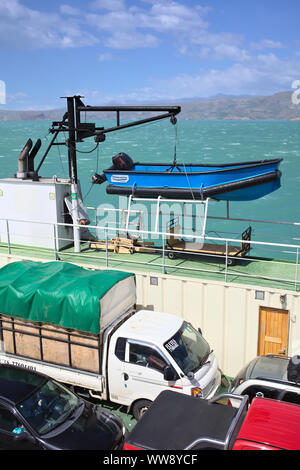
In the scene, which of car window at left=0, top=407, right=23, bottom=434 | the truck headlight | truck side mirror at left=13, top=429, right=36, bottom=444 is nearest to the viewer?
truck side mirror at left=13, top=429, right=36, bottom=444

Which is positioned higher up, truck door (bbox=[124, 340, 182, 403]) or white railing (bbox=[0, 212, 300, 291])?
white railing (bbox=[0, 212, 300, 291])

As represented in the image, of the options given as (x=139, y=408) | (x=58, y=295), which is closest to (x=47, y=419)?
(x=139, y=408)

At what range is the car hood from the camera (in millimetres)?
6996

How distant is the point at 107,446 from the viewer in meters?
7.24

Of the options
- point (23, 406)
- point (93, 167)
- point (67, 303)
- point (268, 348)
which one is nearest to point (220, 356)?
point (268, 348)

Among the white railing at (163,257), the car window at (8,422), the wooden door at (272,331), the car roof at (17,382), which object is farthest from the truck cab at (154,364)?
the white railing at (163,257)

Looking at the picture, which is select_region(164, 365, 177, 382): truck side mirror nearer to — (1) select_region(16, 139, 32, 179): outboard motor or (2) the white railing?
(2) the white railing

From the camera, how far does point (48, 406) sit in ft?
24.9

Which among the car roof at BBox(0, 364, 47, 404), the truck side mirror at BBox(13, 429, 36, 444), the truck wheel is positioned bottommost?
the truck wheel

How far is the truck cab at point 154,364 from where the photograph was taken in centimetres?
836

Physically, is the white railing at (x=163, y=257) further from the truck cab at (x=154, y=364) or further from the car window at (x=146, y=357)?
the car window at (x=146, y=357)

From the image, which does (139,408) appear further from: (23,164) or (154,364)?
(23,164)

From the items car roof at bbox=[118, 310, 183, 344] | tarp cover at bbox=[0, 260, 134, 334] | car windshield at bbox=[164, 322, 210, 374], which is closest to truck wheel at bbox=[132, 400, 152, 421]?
car windshield at bbox=[164, 322, 210, 374]

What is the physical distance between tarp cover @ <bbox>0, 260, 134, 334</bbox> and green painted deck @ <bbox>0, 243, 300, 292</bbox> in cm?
232
